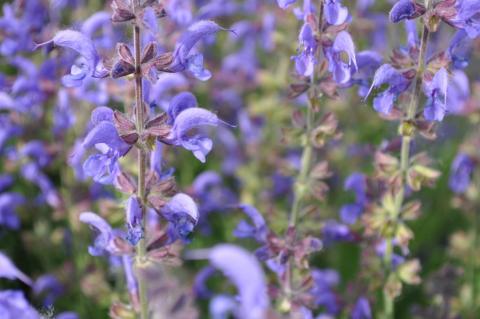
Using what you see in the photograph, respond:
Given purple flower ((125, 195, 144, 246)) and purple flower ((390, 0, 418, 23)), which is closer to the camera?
purple flower ((125, 195, 144, 246))

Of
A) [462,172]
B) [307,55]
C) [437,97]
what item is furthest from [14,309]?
[462,172]

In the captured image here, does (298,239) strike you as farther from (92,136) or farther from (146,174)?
(92,136)

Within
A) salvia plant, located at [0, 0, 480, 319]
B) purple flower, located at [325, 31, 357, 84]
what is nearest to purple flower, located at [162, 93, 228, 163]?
salvia plant, located at [0, 0, 480, 319]

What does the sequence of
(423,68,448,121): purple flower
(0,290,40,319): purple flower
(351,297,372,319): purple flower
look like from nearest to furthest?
1. (0,290,40,319): purple flower
2. (423,68,448,121): purple flower
3. (351,297,372,319): purple flower

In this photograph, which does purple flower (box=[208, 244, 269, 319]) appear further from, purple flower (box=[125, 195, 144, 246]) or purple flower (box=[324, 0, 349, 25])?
purple flower (box=[324, 0, 349, 25])

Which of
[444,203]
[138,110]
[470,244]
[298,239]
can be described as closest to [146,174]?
[138,110]

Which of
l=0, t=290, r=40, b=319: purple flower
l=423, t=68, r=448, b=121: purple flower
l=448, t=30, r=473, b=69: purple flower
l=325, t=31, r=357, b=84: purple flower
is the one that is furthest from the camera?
l=448, t=30, r=473, b=69: purple flower

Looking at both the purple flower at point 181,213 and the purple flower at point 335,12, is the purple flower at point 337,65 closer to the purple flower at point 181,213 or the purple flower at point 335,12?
the purple flower at point 335,12
